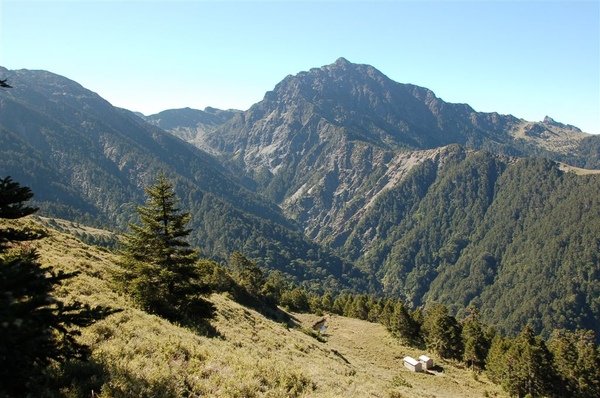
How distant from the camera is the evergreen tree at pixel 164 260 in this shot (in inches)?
1086

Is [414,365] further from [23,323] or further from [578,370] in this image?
[23,323]

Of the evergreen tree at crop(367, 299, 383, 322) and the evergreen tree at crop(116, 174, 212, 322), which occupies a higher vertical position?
the evergreen tree at crop(116, 174, 212, 322)

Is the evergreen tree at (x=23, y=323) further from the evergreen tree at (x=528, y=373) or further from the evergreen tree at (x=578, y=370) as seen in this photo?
the evergreen tree at (x=578, y=370)

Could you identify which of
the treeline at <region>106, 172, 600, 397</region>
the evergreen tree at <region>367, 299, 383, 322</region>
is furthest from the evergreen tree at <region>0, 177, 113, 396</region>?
the evergreen tree at <region>367, 299, 383, 322</region>

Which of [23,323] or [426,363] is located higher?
[23,323]

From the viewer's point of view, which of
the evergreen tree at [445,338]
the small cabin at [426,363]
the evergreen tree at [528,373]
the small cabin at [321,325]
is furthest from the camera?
the small cabin at [321,325]

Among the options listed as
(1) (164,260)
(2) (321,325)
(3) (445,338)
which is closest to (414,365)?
(3) (445,338)

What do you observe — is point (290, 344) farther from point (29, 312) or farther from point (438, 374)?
point (438, 374)

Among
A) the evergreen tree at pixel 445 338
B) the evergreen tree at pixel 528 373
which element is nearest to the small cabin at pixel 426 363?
the evergreen tree at pixel 528 373

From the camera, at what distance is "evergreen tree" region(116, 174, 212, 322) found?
2759 centimetres

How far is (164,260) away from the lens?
91.7 ft

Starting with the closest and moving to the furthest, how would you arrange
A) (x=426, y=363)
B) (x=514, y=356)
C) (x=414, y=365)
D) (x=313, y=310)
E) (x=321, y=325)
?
(x=414, y=365) < (x=426, y=363) < (x=514, y=356) < (x=321, y=325) < (x=313, y=310)

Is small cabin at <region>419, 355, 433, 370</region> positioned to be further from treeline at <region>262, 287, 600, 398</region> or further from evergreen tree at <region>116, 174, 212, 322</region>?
evergreen tree at <region>116, 174, 212, 322</region>

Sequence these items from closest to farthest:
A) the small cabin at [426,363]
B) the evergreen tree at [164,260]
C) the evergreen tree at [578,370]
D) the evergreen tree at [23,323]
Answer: the evergreen tree at [23,323], the evergreen tree at [164,260], the small cabin at [426,363], the evergreen tree at [578,370]
